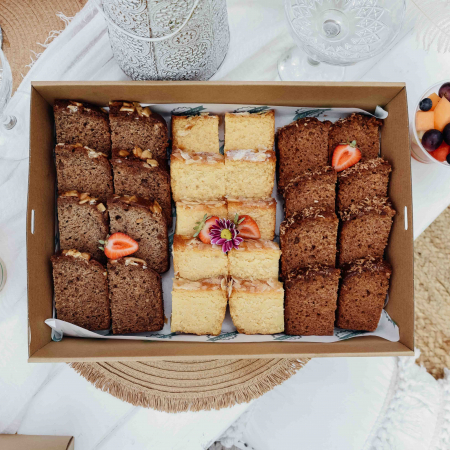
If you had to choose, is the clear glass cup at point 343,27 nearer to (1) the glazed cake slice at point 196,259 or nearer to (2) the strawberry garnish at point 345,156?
(2) the strawberry garnish at point 345,156

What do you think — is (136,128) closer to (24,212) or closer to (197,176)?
(197,176)

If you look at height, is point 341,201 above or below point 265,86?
below

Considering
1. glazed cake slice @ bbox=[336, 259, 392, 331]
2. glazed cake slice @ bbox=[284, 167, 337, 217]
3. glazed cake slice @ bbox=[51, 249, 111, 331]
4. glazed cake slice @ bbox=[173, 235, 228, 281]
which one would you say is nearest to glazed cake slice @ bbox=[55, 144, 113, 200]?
glazed cake slice @ bbox=[51, 249, 111, 331]

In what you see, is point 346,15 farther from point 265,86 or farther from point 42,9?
point 42,9

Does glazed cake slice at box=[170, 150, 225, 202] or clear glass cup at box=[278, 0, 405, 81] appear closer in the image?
clear glass cup at box=[278, 0, 405, 81]

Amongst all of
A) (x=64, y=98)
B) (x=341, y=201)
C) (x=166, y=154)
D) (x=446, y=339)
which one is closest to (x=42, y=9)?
(x=64, y=98)

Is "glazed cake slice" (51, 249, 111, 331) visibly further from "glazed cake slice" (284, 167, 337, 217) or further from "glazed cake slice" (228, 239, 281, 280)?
"glazed cake slice" (284, 167, 337, 217)
